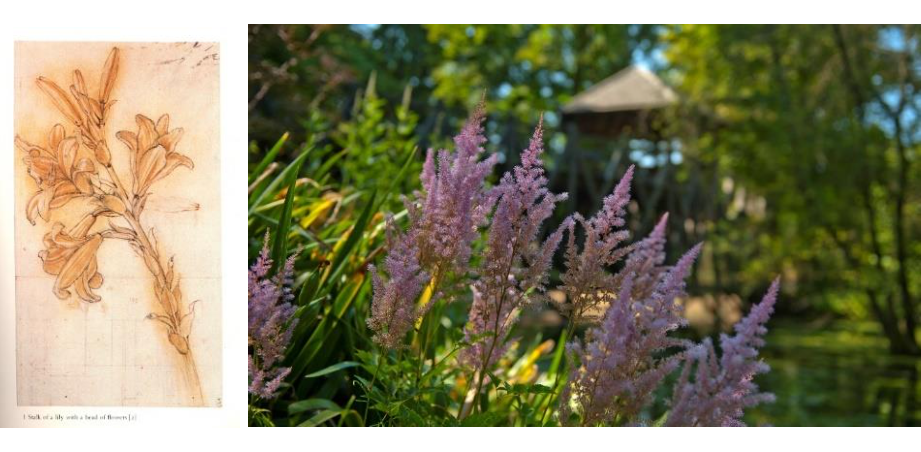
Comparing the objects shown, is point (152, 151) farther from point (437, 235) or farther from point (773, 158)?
point (773, 158)

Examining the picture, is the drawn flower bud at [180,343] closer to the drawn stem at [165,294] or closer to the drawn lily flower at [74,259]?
the drawn stem at [165,294]

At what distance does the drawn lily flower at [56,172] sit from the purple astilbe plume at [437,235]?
0.75m

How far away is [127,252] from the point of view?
1.65 meters

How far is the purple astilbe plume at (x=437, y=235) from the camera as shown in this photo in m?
1.29

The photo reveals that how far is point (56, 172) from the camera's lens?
1.66m

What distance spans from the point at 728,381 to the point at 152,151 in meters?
1.22

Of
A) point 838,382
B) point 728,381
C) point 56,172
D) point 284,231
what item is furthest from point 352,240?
point 838,382

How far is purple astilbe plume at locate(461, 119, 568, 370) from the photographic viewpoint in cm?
129

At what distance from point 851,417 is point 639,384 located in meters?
5.14

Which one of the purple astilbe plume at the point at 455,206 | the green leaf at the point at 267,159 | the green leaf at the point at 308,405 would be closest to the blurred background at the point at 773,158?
the green leaf at the point at 267,159

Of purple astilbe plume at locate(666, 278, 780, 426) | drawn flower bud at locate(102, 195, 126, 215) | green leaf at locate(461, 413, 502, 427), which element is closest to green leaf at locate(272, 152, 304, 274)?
drawn flower bud at locate(102, 195, 126, 215)
